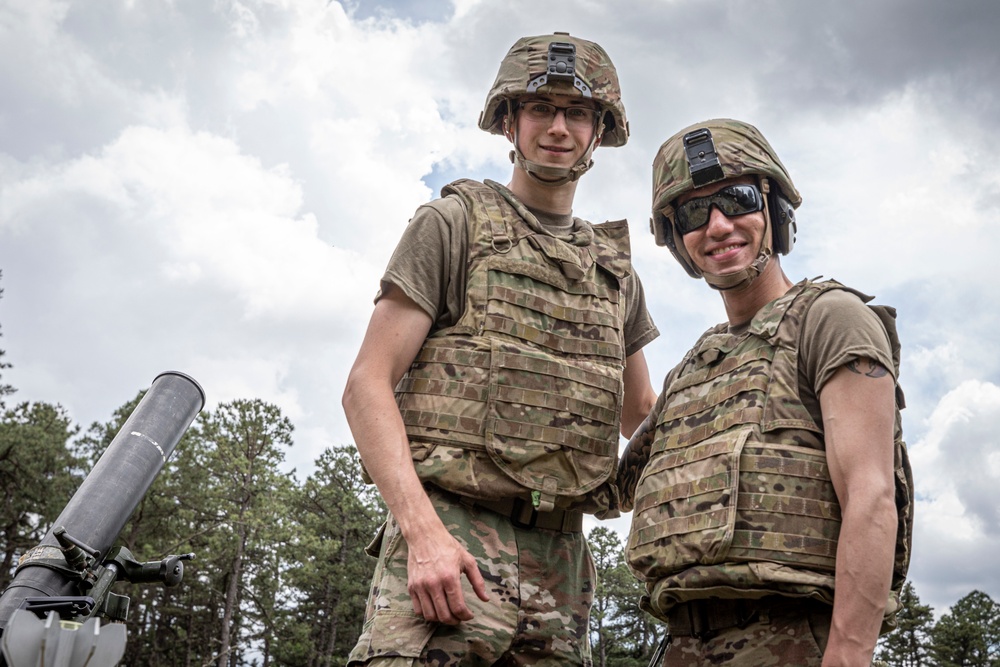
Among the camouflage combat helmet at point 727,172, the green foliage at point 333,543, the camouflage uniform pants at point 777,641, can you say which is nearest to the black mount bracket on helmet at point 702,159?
the camouflage combat helmet at point 727,172

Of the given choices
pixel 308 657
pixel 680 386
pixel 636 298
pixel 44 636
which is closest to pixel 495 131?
pixel 636 298

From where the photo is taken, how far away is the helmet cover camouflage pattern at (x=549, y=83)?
4.32 m

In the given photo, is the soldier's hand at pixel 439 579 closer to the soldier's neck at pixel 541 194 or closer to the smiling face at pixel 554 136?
the soldier's neck at pixel 541 194

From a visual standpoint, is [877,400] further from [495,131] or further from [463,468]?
[495,131]

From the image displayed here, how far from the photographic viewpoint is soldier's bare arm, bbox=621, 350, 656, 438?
4.64m

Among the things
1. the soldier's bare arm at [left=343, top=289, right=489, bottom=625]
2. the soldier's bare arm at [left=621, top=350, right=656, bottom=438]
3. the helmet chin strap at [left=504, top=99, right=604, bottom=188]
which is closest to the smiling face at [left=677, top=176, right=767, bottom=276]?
the helmet chin strap at [left=504, top=99, right=604, bottom=188]

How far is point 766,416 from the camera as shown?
10.9 feet

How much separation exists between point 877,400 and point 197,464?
133 ft

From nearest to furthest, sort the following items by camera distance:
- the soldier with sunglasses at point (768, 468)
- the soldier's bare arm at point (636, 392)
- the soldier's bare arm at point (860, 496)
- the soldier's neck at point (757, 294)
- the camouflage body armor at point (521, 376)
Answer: the soldier's bare arm at point (860, 496) → the soldier with sunglasses at point (768, 468) → the camouflage body armor at point (521, 376) → the soldier's neck at point (757, 294) → the soldier's bare arm at point (636, 392)

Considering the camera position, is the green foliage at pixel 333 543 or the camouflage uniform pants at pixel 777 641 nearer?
the camouflage uniform pants at pixel 777 641

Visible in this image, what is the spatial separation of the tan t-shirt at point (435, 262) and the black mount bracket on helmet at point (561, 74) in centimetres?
66

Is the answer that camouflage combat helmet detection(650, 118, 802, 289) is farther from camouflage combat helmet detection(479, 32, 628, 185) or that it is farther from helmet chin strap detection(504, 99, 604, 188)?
camouflage combat helmet detection(479, 32, 628, 185)

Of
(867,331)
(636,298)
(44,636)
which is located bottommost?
(44,636)

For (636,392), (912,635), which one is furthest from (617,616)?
(636,392)
